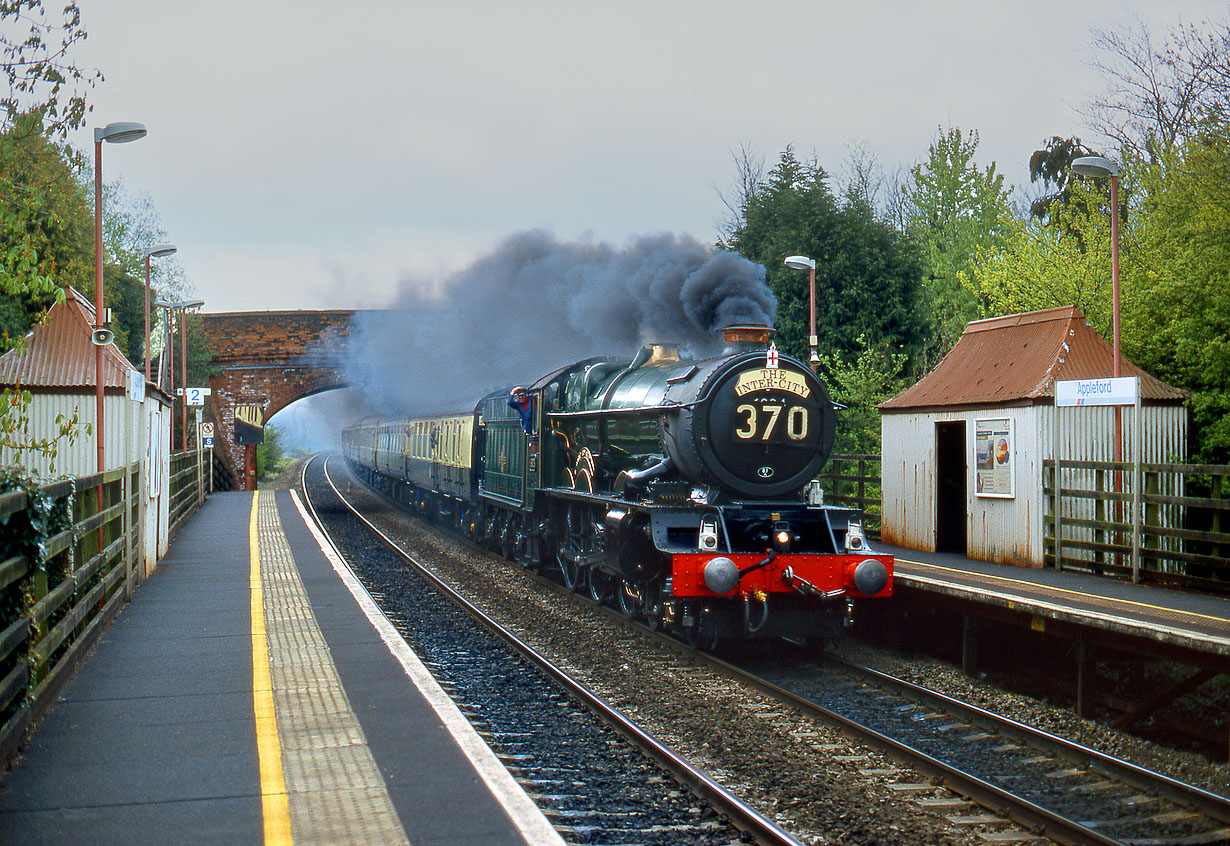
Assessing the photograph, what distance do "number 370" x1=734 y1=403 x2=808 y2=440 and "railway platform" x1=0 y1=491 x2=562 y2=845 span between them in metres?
3.56

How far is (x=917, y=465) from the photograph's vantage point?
47.6 feet

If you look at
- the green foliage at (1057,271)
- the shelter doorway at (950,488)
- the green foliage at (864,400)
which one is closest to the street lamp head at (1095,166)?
the shelter doorway at (950,488)

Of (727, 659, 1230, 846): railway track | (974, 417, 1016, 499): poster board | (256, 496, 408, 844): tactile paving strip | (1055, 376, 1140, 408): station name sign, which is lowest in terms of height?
(727, 659, 1230, 846): railway track

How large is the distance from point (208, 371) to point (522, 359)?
17456mm

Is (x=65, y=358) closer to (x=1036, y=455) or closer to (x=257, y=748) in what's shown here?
(x=1036, y=455)

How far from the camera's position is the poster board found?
1266cm

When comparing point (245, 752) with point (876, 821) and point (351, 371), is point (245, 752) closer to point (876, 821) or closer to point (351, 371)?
point (876, 821)

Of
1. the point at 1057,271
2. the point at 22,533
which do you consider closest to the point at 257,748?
the point at 22,533

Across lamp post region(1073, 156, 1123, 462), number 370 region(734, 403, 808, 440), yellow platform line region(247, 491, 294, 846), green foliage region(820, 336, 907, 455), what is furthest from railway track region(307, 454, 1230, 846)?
green foliage region(820, 336, 907, 455)

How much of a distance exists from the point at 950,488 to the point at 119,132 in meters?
12.0

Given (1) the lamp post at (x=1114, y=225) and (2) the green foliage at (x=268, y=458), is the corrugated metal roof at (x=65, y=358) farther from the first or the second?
(2) the green foliage at (x=268, y=458)

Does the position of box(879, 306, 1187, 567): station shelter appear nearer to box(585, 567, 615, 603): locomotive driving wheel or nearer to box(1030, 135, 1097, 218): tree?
box(585, 567, 615, 603): locomotive driving wheel

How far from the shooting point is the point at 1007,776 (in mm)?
6598

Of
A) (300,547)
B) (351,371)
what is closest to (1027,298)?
(300,547)
